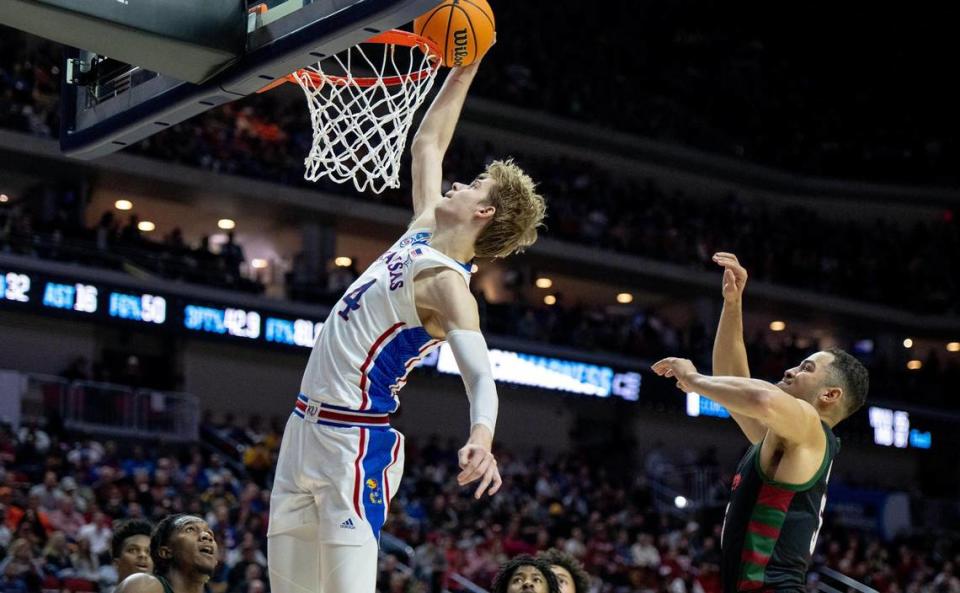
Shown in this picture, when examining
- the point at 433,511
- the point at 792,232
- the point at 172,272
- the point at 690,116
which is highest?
the point at 690,116

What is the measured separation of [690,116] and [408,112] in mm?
25833

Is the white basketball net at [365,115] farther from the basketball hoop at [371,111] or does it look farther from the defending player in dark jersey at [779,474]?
the defending player in dark jersey at [779,474]

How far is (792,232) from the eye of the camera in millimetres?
30891

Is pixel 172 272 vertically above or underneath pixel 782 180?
underneath

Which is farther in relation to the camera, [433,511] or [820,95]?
[820,95]

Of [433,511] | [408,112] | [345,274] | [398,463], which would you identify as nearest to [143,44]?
[408,112]

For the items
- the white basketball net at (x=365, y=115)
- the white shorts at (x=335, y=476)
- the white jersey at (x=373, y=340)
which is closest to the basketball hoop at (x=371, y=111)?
the white basketball net at (x=365, y=115)

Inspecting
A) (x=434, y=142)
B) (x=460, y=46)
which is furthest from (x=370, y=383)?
(x=460, y=46)

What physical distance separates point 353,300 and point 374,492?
0.70m

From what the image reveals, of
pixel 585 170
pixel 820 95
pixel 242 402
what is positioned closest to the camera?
pixel 242 402

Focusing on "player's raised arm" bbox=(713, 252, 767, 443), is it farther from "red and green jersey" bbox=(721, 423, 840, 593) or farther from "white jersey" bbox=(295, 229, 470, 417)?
"white jersey" bbox=(295, 229, 470, 417)

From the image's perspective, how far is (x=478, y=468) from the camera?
3975 mm

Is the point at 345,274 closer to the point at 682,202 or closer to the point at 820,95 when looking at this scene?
the point at 682,202

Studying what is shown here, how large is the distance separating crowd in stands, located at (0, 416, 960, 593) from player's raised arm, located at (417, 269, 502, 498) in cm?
810
